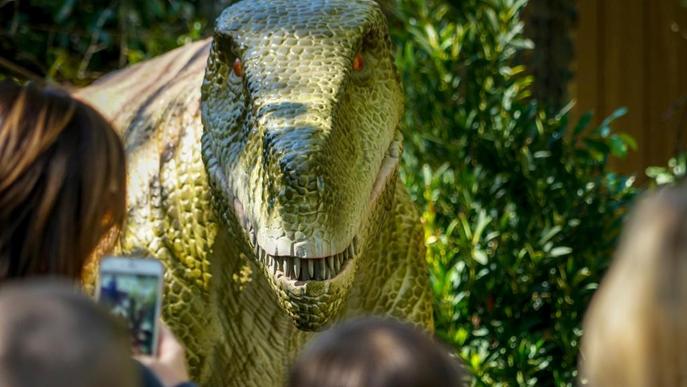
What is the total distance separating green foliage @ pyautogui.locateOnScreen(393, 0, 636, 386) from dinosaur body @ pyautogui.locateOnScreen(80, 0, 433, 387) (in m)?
1.28

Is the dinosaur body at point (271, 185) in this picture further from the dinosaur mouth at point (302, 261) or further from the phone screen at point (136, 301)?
the phone screen at point (136, 301)

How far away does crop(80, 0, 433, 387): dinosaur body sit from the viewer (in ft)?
11.2

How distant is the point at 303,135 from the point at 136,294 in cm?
93

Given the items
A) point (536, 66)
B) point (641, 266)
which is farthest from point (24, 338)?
point (536, 66)

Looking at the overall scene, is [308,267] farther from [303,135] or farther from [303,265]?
[303,135]

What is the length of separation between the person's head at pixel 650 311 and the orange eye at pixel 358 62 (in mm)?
2130

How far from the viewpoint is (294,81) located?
3689 mm

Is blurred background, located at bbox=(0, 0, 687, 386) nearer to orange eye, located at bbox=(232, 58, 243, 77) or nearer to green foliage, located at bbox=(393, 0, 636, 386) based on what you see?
green foliage, located at bbox=(393, 0, 636, 386)

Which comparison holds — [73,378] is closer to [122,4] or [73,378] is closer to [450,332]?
[450,332]

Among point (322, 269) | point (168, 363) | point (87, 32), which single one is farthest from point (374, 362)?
point (87, 32)

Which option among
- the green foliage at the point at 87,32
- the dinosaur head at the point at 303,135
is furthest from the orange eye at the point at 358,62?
the green foliage at the point at 87,32

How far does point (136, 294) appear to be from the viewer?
Result: 2604mm

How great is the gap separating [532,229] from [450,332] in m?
0.54

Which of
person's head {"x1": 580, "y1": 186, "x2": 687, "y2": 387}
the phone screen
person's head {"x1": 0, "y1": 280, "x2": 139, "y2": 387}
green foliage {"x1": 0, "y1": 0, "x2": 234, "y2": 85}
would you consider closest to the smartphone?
the phone screen
